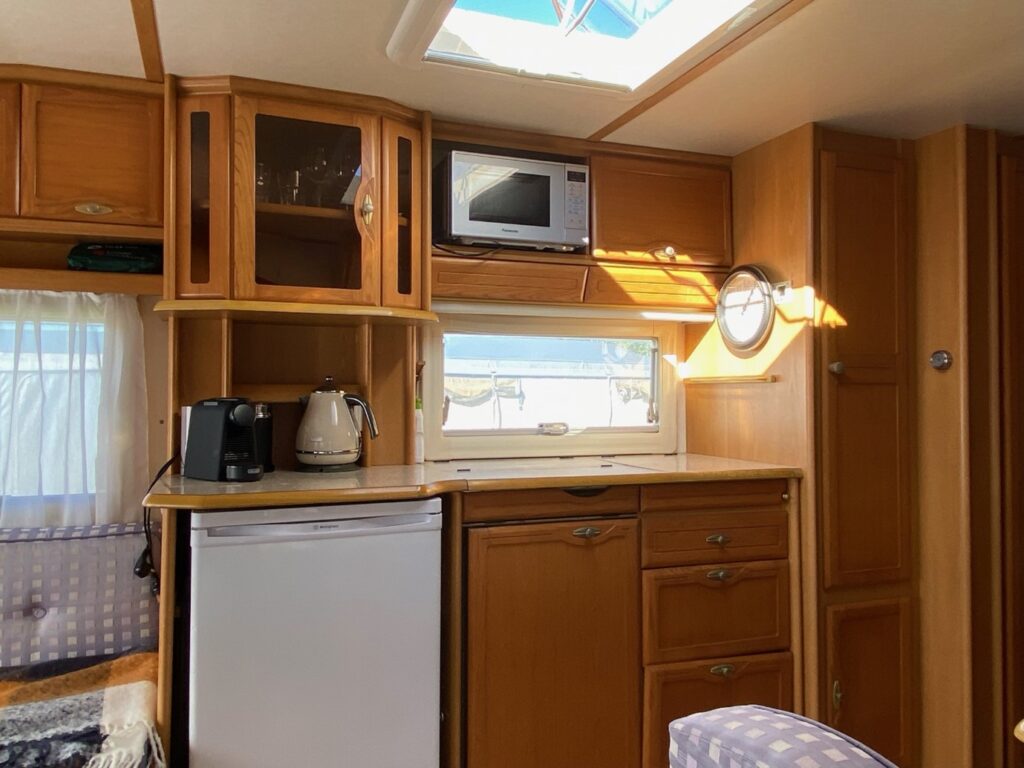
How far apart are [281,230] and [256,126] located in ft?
0.94

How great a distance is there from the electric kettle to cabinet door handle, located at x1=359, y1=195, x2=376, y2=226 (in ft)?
1.61

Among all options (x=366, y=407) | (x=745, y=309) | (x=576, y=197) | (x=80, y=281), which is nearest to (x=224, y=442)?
(x=366, y=407)

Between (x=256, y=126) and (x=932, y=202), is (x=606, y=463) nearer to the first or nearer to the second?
(x=932, y=202)

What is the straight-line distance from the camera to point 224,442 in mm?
1845

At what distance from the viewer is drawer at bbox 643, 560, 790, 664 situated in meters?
2.07

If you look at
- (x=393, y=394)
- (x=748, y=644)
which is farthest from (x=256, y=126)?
(x=748, y=644)

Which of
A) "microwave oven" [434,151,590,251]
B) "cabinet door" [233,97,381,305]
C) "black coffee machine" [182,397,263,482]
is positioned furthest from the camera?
"microwave oven" [434,151,590,251]

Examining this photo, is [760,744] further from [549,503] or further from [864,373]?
[864,373]

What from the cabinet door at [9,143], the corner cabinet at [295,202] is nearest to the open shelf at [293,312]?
the corner cabinet at [295,202]

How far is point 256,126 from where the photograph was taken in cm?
196

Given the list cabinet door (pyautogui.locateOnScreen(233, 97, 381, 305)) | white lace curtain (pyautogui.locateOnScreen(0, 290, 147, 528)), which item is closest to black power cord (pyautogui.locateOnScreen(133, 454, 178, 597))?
white lace curtain (pyautogui.locateOnScreen(0, 290, 147, 528))

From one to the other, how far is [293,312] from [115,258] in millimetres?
561

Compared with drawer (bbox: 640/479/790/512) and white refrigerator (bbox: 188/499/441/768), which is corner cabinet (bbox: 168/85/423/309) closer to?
white refrigerator (bbox: 188/499/441/768)

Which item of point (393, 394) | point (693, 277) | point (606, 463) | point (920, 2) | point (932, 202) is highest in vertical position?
point (920, 2)
